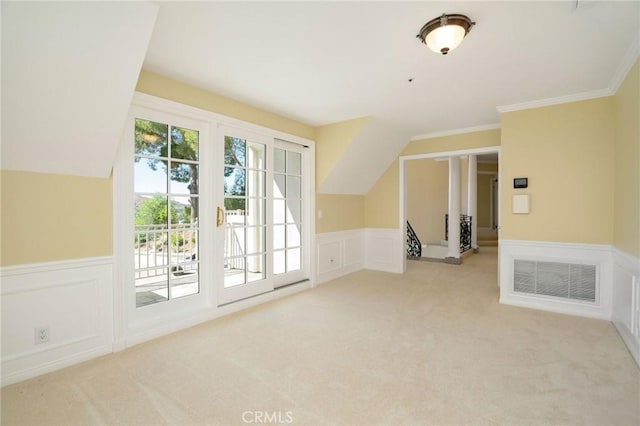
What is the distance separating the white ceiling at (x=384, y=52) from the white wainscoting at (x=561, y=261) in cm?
182

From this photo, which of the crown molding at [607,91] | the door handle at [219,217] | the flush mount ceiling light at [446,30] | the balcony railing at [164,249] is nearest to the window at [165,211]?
the balcony railing at [164,249]

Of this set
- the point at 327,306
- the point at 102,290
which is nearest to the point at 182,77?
the point at 102,290

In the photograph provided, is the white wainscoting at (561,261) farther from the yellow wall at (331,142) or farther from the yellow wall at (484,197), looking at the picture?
the yellow wall at (484,197)

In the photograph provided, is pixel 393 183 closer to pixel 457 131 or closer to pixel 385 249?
pixel 385 249

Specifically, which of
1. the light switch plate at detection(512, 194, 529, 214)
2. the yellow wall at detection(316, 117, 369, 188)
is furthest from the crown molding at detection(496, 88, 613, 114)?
the yellow wall at detection(316, 117, 369, 188)

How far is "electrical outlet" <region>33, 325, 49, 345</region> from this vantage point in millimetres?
2234

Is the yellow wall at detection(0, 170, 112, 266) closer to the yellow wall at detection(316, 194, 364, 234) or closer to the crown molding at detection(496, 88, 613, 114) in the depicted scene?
the yellow wall at detection(316, 194, 364, 234)

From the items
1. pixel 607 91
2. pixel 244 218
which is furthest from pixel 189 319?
pixel 607 91

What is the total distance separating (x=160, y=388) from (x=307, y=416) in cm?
107

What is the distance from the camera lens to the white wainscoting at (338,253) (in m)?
4.95

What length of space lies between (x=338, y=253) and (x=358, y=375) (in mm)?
3186

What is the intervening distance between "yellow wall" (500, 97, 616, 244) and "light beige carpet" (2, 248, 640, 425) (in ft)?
3.51

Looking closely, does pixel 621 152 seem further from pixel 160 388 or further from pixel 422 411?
pixel 160 388

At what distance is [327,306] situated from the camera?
149 inches
